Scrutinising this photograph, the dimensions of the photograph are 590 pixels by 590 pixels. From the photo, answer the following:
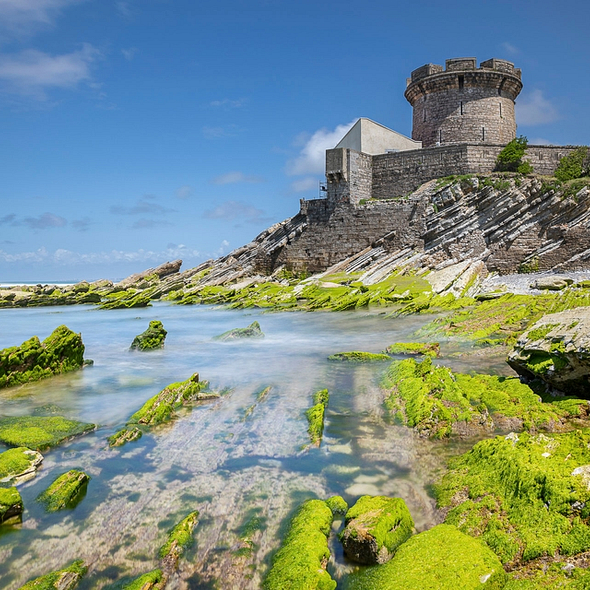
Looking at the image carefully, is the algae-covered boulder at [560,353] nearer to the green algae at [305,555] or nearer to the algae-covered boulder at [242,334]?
the green algae at [305,555]

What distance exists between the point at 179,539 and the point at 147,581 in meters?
0.53

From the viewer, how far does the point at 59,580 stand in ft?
10.9

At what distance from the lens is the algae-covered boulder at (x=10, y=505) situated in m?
4.06

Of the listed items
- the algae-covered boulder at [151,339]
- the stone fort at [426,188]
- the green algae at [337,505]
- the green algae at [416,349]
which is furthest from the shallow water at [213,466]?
the stone fort at [426,188]

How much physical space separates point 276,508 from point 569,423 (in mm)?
3205

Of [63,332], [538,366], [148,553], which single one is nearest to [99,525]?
[148,553]

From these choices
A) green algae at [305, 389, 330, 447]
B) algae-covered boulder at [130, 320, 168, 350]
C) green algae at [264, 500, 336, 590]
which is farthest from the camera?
algae-covered boulder at [130, 320, 168, 350]

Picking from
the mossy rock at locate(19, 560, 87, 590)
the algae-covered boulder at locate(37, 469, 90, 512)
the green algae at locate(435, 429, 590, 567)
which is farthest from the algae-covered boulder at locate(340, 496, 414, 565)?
the algae-covered boulder at locate(37, 469, 90, 512)

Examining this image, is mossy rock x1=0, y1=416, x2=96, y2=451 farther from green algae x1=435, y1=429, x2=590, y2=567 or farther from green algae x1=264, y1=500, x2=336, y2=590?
green algae x1=435, y1=429, x2=590, y2=567

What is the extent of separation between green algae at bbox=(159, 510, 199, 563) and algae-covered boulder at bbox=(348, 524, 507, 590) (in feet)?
4.26

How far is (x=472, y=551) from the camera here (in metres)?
3.25

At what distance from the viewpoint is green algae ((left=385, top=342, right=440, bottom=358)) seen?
9445 mm

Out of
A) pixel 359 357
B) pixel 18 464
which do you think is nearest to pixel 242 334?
pixel 359 357

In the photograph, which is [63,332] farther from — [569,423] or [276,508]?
[569,423]
